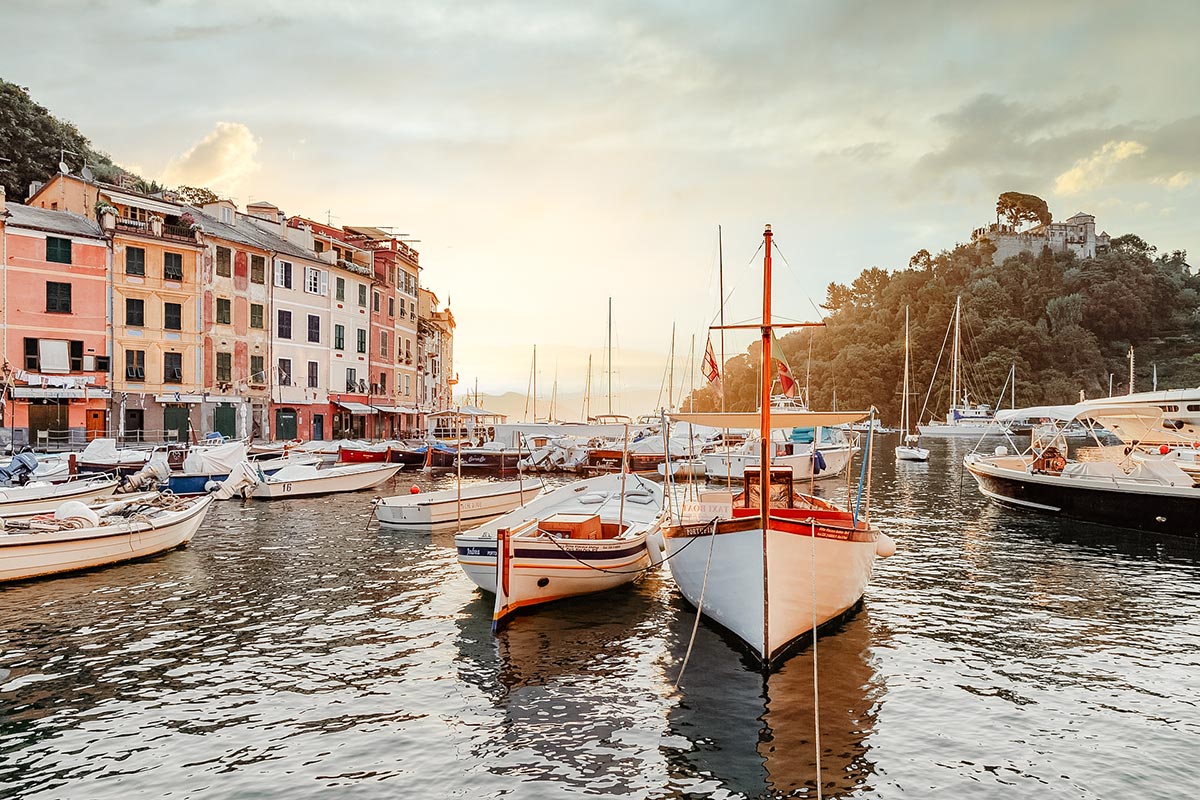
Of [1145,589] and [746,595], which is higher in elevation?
[746,595]

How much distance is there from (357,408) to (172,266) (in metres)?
16.4

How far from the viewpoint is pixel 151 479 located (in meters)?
29.2

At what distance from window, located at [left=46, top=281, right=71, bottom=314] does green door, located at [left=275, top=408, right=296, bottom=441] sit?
539 inches

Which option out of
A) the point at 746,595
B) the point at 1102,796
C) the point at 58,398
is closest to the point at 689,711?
A: the point at 746,595

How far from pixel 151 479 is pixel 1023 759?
104 ft

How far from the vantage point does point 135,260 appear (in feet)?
139

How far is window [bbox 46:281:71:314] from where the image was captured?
129ft

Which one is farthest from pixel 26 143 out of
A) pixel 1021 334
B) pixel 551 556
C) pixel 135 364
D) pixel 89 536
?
pixel 1021 334

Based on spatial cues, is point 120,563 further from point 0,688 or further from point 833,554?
point 833,554

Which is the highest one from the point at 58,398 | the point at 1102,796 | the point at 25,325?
the point at 25,325

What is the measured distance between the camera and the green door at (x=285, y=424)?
49562 millimetres

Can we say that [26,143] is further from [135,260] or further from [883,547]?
[883,547]

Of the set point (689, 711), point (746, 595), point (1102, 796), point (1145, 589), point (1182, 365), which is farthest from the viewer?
point (1182, 365)

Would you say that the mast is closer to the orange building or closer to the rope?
the rope
